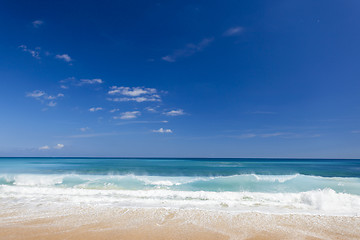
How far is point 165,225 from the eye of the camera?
5.93 metres

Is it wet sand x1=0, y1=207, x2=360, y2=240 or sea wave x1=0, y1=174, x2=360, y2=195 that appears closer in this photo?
wet sand x1=0, y1=207, x2=360, y2=240

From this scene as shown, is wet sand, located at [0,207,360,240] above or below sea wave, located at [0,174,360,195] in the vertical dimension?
above

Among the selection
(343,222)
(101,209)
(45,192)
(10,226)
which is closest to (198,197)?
(101,209)

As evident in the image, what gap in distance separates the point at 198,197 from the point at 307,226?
17.0 feet

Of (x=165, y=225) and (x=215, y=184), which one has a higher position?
(x=165, y=225)

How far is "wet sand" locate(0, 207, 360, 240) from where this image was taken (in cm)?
521

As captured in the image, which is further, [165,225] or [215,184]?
[215,184]

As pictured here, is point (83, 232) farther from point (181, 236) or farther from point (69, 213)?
point (181, 236)

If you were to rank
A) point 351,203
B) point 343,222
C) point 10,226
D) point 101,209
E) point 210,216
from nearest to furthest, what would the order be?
point 10,226 < point 343,222 < point 210,216 < point 101,209 < point 351,203

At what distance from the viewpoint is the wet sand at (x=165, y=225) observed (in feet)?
17.1

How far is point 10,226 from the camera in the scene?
5719 mm

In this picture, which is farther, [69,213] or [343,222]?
[69,213]

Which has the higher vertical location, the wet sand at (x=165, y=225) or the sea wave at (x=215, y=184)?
the wet sand at (x=165, y=225)

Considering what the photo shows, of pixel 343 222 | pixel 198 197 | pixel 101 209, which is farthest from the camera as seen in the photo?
pixel 198 197
